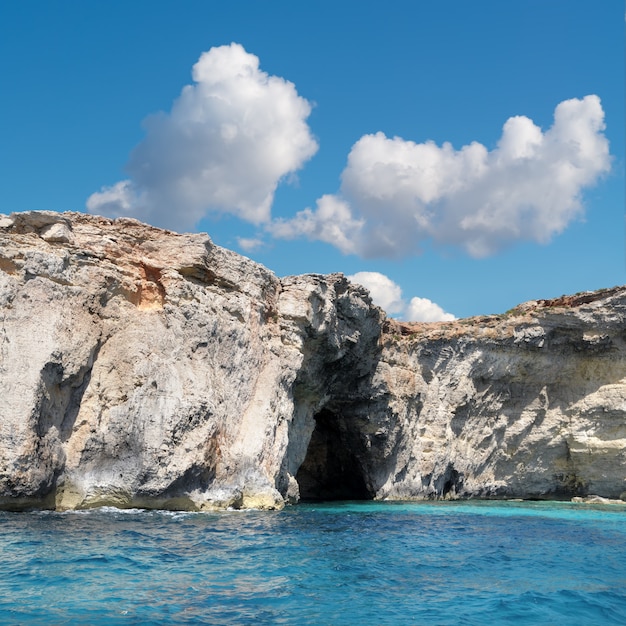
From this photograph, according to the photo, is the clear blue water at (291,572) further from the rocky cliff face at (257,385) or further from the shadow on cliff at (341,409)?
the shadow on cliff at (341,409)

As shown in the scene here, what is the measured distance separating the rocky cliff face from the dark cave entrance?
11 centimetres

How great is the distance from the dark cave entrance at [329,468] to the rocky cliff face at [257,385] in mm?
110

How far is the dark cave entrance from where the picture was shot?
36156 mm

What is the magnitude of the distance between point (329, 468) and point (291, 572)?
85.4 ft

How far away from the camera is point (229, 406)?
77.5ft

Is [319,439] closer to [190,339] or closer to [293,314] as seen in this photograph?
[293,314]

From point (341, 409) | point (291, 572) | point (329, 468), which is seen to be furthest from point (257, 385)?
point (329, 468)

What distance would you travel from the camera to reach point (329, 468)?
38.2 metres

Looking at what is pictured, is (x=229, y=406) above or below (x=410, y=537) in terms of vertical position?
above

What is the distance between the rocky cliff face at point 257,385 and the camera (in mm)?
20266

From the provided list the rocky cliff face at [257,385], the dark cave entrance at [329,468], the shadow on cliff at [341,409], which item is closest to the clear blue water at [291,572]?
the rocky cliff face at [257,385]

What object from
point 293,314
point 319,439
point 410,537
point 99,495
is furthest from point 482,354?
point 99,495

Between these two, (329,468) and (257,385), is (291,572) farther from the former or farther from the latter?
(329,468)

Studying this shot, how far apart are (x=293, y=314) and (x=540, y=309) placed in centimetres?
1477
